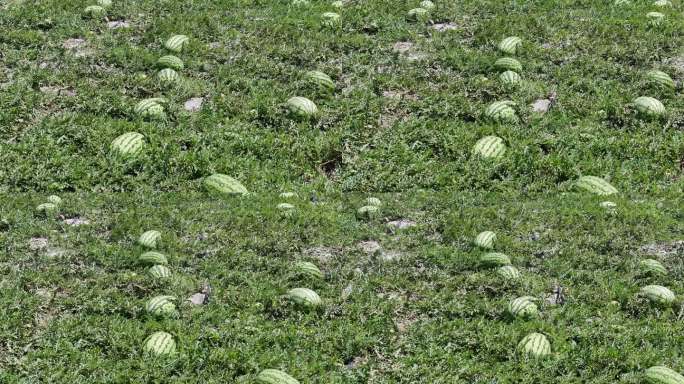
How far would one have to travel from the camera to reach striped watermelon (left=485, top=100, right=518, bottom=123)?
1317cm

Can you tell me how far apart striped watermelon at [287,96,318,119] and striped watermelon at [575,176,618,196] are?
120 inches

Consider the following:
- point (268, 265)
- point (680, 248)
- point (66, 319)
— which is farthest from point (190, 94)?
point (680, 248)

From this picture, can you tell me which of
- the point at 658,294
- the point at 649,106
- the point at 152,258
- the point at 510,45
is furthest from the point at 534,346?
the point at 510,45

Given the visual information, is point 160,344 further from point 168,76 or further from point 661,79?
point 661,79

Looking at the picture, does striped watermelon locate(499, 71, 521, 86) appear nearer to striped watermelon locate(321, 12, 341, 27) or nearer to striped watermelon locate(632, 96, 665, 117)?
striped watermelon locate(632, 96, 665, 117)

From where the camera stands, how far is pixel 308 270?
9805 mm

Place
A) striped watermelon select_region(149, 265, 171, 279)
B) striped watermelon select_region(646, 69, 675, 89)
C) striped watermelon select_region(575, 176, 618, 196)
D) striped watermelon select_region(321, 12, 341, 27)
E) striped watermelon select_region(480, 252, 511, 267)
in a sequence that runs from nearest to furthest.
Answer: striped watermelon select_region(149, 265, 171, 279) < striped watermelon select_region(480, 252, 511, 267) < striped watermelon select_region(575, 176, 618, 196) < striped watermelon select_region(646, 69, 675, 89) < striped watermelon select_region(321, 12, 341, 27)

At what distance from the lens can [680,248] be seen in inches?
411

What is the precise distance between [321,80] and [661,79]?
155 inches

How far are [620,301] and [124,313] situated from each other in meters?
3.90

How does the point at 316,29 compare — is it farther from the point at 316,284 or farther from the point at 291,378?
the point at 291,378

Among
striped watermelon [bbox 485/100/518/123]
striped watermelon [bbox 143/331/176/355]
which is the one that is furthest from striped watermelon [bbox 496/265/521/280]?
striped watermelon [bbox 485/100/518/123]

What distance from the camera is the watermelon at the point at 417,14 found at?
50.8ft

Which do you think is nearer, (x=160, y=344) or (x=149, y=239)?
(x=160, y=344)
